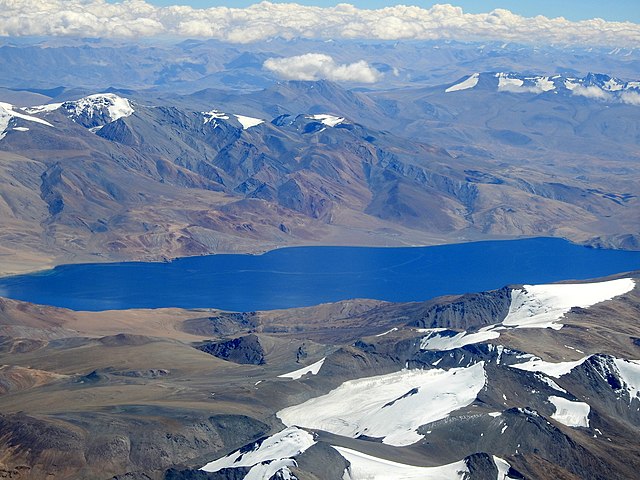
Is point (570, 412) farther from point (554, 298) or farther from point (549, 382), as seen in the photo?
point (554, 298)

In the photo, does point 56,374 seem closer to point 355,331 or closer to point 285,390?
point 285,390

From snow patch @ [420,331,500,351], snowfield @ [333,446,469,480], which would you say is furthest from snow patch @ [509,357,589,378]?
snowfield @ [333,446,469,480]

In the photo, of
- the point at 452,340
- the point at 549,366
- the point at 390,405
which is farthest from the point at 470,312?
the point at 390,405

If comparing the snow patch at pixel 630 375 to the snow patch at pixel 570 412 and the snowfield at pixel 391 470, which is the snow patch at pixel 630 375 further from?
the snowfield at pixel 391 470

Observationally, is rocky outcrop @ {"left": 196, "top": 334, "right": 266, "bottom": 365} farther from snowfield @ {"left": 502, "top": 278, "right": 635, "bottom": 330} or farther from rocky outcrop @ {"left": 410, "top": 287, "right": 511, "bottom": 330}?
snowfield @ {"left": 502, "top": 278, "right": 635, "bottom": 330}

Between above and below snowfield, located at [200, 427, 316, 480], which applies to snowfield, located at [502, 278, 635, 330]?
below

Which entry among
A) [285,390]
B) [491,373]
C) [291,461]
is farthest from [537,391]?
[291,461]

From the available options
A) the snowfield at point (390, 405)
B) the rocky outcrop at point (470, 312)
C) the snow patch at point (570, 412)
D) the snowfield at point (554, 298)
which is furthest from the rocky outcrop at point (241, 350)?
the snow patch at point (570, 412)
